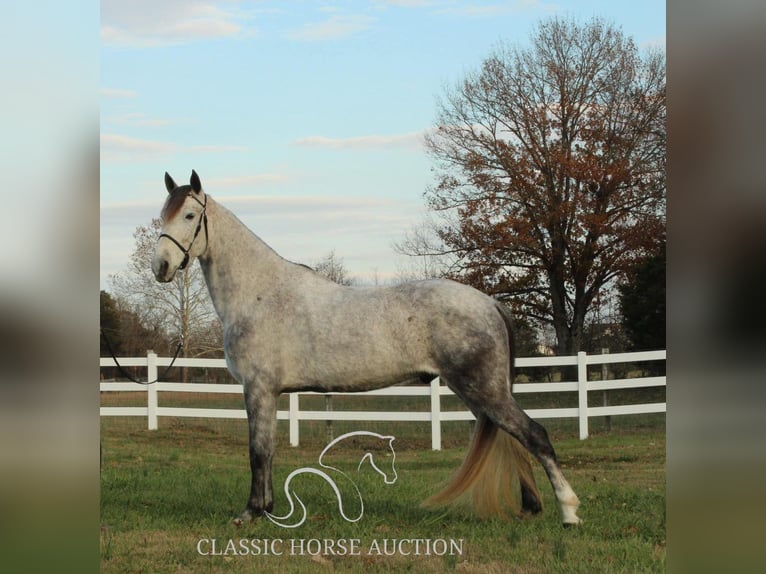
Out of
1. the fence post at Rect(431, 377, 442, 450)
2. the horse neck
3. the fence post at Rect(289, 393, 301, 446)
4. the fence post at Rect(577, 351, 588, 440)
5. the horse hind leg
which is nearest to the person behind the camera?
the horse hind leg

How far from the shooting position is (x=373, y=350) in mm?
5555

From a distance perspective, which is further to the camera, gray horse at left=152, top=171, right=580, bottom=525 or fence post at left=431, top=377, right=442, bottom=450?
fence post at left=431, top=377, right=442, bottom=450

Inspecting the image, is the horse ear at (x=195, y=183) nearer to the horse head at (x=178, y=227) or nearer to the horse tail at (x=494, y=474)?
the horse head at (x=178, y=227)

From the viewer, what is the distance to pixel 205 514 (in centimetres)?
609

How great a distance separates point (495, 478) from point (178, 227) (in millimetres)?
3042

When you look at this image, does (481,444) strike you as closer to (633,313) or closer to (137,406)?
(633,313)

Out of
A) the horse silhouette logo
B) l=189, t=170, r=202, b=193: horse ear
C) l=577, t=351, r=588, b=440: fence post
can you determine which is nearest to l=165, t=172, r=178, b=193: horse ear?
l=189, t=170, r=202, b=193: horse ear

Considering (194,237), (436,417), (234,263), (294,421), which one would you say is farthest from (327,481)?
(436,417)

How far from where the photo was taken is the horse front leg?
18.5ft

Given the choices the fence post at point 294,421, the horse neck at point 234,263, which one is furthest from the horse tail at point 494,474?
the fence post at point 294,421

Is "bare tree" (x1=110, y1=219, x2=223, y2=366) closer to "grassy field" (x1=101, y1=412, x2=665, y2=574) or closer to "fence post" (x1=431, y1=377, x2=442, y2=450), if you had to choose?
"grassy field" (x1=101, y1=412, x2=665, y2=574)

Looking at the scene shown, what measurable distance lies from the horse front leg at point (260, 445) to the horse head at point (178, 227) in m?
1.10

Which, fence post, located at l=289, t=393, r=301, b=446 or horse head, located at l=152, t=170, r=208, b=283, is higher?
horse head, located at l=152, t=170, r=208, b=283
